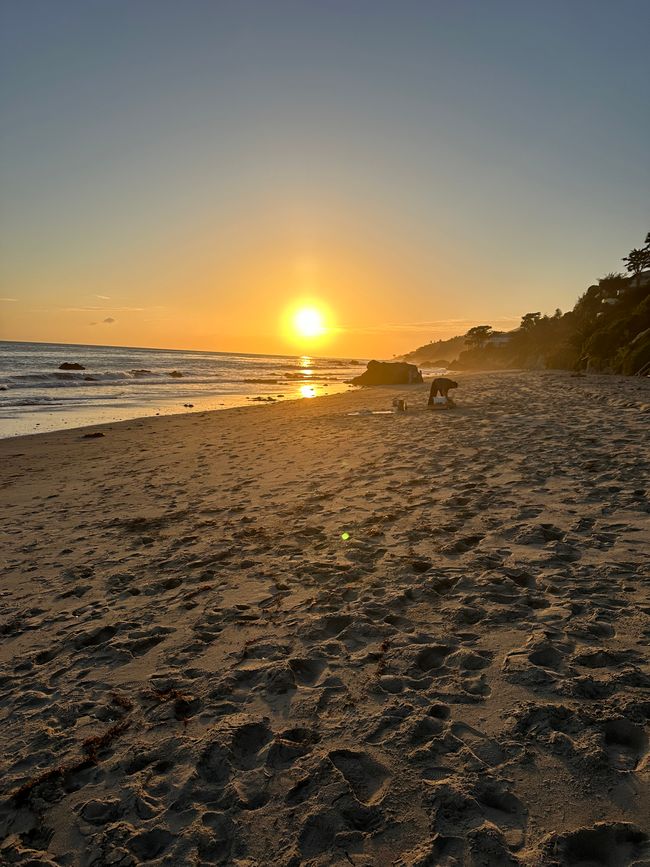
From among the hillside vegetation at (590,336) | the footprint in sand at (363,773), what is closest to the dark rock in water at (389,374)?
the hillside vegetation at (590,336)

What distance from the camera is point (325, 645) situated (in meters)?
3.44

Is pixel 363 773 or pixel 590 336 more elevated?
pixel 590 336

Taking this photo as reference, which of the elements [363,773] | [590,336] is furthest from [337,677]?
[590,336]

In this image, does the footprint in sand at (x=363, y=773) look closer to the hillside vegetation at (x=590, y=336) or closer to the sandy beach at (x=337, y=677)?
the sandy beach at (x=337, y=677)

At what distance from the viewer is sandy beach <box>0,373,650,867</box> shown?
2115 mm

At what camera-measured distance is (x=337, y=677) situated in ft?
10.2

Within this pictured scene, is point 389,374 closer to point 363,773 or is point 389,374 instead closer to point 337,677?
point 337,677

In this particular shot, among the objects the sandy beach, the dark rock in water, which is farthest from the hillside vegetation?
the sandy beach

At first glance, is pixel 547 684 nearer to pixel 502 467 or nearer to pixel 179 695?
pixel 179 695

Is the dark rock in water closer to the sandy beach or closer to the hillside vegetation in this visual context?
the hillside vegetation

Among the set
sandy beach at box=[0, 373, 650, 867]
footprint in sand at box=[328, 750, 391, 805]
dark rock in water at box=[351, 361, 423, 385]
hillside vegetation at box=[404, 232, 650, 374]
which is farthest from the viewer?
dark rock in water at box=[351, 361, 423, 385]

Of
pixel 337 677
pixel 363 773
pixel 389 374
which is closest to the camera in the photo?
pixel 363 773

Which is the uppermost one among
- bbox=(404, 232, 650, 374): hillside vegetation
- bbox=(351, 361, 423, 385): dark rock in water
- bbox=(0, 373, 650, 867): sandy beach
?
bbox=(404, 232, 650, 374): hillside vegetation

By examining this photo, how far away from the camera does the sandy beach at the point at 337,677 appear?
212 cm
